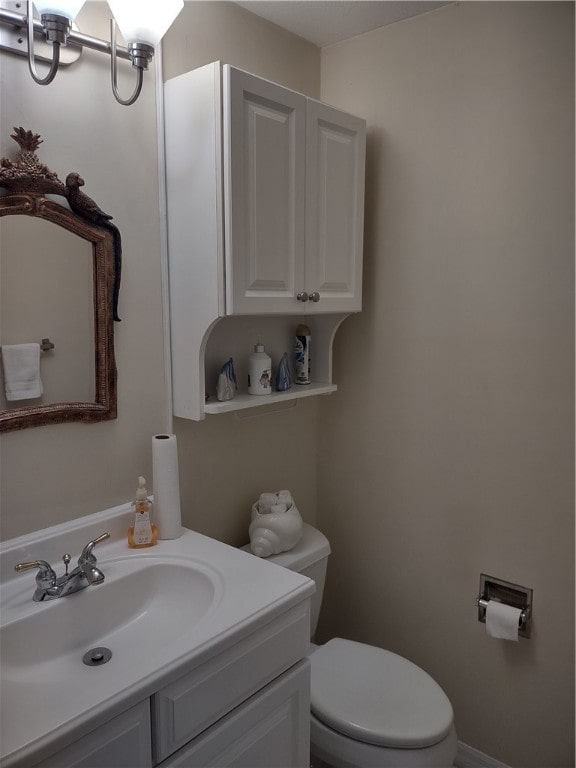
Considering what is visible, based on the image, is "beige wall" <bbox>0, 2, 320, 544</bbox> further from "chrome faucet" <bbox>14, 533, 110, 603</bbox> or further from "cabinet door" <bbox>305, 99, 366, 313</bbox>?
"cabinet door" <bbox>305, 99, 366, 313</bbox>

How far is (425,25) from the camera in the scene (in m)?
1.78

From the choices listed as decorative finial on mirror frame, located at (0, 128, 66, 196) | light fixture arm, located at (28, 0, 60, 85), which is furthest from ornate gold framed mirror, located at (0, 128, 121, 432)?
light fixture arm, located at (28, 0, 60, 85)

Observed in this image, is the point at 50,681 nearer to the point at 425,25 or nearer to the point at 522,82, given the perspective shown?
the point at 522,82

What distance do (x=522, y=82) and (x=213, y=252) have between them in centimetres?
95

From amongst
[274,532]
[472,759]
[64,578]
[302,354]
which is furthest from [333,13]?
[472,759]

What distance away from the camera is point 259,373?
176 cm

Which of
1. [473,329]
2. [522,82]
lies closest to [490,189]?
[522,82]

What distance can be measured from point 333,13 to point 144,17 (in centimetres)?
74

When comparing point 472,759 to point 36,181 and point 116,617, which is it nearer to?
point 116,617

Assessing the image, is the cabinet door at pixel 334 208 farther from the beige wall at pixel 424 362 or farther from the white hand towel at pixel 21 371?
the white hand towel at pixel 21 371

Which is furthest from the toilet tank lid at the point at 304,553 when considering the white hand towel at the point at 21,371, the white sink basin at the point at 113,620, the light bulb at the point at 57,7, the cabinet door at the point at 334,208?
the light bulb at the point at 57,7


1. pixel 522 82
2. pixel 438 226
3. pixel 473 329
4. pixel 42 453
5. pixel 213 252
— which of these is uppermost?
pixel 522 82

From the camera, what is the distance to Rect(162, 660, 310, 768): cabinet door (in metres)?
1.17

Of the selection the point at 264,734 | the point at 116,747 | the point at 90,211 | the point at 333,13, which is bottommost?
the point at 264,734
